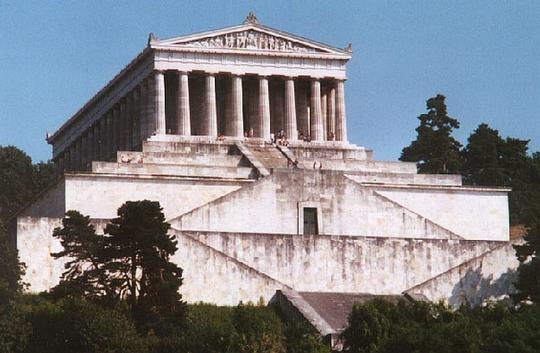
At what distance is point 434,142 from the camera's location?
331 feet

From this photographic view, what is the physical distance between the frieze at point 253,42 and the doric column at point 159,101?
275cm

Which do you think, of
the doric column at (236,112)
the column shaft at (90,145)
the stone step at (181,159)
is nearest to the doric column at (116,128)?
the column shaft at (90,145)

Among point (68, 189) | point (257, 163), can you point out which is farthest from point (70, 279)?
point (257, 163)

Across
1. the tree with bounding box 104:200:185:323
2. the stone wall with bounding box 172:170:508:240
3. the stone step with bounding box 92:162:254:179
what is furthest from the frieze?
the tree with bounding box 104:200:185:323

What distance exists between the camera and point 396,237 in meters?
71.6

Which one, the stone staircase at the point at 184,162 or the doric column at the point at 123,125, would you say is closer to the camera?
the stone staircase at the point at 184,162

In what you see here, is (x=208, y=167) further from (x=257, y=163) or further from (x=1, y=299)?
(x=1, y=299)

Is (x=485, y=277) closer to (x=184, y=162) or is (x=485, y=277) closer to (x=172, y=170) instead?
(x=172, y=170)

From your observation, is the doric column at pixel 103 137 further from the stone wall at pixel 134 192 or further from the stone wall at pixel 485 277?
the stone wall at pixel 485 277

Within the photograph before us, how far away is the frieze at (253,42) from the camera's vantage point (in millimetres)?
90062

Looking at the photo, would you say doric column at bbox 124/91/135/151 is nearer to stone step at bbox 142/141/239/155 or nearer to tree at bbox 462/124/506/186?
stone step at bbox 142/141/239/155

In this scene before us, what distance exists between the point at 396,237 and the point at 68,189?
13268 millimetres

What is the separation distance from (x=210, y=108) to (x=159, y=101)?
2.55m

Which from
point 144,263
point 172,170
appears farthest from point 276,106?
point 144,263
